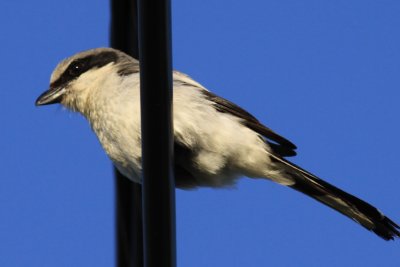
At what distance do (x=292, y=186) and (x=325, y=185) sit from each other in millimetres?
209

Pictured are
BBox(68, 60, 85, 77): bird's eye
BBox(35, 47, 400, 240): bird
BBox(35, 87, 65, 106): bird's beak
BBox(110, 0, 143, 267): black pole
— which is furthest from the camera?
BBox(68, 60, 85, 77): bird's eye

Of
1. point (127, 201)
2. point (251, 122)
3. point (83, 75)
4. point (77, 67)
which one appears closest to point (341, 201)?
point (251, 122)

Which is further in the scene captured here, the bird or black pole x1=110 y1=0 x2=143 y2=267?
the bird

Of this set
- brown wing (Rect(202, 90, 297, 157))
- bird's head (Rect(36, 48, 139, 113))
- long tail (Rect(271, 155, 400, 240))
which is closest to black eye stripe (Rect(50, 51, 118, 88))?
bird's head (Rect(36, 48, 139, 113))

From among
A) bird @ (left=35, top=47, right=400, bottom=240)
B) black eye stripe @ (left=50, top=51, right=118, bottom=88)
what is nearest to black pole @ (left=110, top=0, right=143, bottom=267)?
bird @ (left=35, top=47, right=400, bottom=240)

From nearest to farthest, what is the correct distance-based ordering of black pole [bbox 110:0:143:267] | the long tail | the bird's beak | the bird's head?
black pole [bbox 110:0:143:267], the long tail, the bird's head, the bird's beak

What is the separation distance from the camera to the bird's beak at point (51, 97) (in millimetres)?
4914

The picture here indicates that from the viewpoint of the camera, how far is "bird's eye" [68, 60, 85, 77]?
502 centimetres

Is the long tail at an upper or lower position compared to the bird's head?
lower

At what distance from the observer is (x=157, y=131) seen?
2582 millimetres

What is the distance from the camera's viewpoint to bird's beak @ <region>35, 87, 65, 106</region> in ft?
16.1

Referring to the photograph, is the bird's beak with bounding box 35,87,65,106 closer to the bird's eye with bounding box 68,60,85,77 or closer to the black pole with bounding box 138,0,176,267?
the bird's eye with bounding box 68,60,85,77

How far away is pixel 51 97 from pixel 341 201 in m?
1.88

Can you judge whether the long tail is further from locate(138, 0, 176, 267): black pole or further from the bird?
locate(138, 0, 176, 267): black pole
